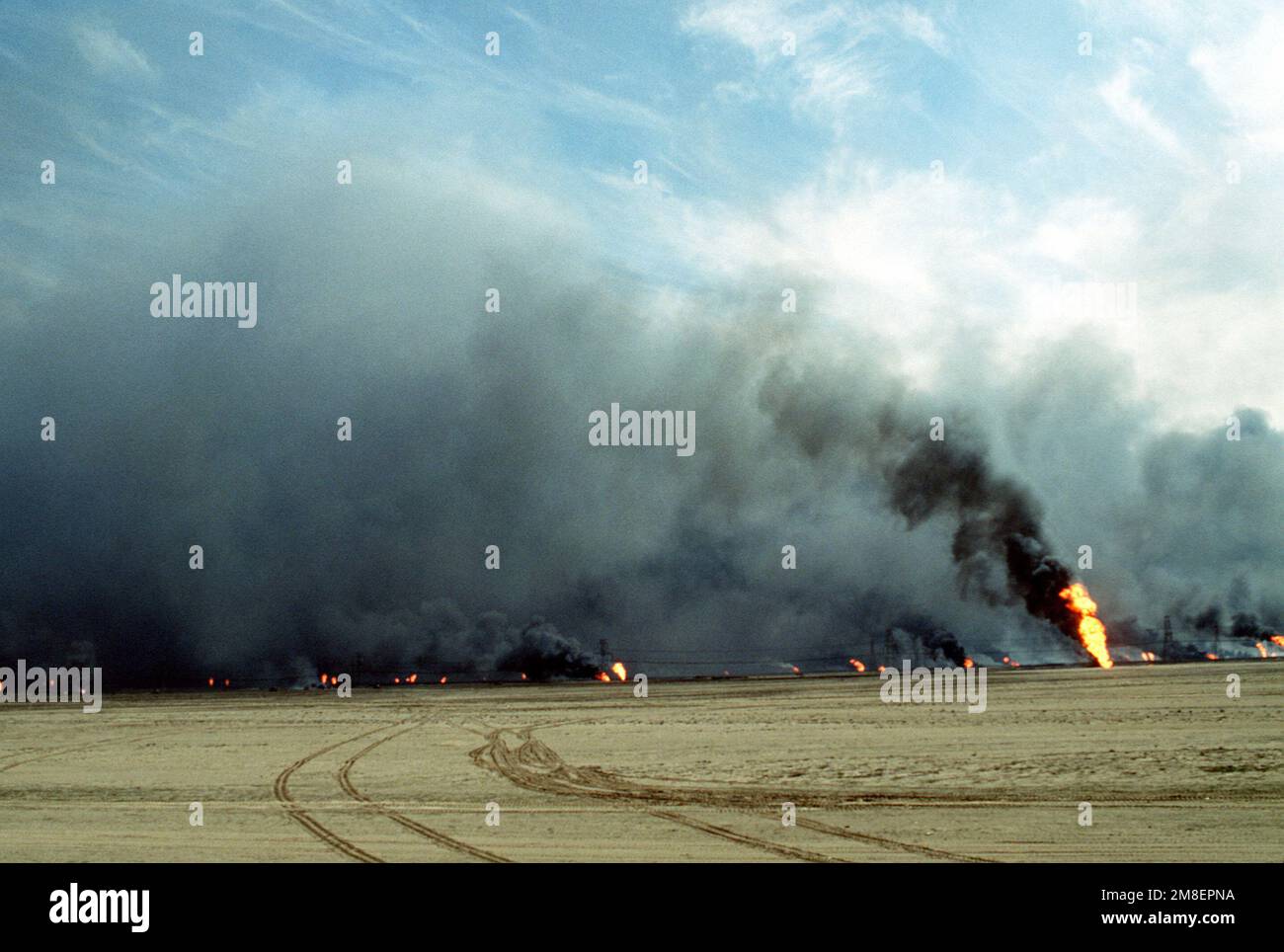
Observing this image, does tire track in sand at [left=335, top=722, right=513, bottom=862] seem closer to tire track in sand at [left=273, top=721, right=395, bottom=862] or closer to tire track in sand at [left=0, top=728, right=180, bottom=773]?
tire track in sand at [left=273, top=721, right=395, bottom=862]

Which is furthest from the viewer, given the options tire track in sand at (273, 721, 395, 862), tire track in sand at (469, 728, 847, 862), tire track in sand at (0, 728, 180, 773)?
tire track in sand at (0, 728, 180, 773)

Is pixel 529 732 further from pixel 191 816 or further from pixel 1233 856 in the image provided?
pixel 1233 856

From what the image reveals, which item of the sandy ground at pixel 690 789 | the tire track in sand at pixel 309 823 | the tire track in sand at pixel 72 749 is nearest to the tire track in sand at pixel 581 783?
the sandy ground at pixel 690 789

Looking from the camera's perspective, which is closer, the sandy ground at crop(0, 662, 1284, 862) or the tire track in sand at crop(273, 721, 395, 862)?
the tire track in sand at crop(273, 721, 395, 862)

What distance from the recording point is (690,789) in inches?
1428

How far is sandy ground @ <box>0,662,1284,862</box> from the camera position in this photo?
1030 inches

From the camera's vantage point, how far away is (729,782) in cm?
3788

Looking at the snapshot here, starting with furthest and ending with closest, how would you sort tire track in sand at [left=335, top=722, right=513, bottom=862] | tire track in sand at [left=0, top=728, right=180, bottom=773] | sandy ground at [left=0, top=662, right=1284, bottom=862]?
tire track in sand at [left=0, top=728, right=180, bottom=773] < sandy ground at [left=0, top=662, right=1284, bottom=862] < tire track in sand at [left=335, top=722, right=513, bottom=862]

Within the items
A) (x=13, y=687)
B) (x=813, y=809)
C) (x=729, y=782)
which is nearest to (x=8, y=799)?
(x=729, y=782)

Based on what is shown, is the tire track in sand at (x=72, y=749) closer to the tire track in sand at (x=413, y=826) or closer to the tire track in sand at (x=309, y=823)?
the tire track in sand at (x=309, y=823)

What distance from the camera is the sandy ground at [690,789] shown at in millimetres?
26156

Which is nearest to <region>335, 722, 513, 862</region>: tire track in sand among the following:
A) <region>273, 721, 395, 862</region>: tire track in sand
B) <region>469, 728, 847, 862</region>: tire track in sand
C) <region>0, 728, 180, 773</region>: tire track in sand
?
<region>273, 721, 395, 862</region>: tire track in sand

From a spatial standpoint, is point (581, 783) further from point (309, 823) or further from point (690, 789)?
point (309, 823)
